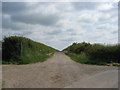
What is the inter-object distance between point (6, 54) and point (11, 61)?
1750 millimetres

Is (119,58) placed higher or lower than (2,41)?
lower

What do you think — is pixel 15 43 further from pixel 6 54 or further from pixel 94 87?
pixel 94 87

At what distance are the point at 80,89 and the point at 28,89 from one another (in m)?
2.21

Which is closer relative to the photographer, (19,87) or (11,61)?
(19,87)

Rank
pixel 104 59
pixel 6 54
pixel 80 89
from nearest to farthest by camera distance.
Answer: pixel 80 89 < pixel 6 54 < pixel 104 59

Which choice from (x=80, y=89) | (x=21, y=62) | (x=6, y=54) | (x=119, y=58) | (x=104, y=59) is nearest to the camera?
(x=80, y=89)

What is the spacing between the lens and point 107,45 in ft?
82.2

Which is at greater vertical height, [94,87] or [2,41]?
[2,41]

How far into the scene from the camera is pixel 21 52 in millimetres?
19734

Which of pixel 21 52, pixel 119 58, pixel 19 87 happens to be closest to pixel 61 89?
pixel 19 87

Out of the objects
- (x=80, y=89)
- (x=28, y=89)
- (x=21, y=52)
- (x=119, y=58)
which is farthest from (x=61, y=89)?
(x=119, y=58)

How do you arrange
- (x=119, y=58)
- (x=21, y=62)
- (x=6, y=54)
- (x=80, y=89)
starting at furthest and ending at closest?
1. (x=119, y=58)
2. (x=6, y=54)
3. (x=21, y=62)
4. (x=80, y=89)

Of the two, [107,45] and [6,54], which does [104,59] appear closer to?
[107,45]

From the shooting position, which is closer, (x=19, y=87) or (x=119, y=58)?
(x=19, y=87)
